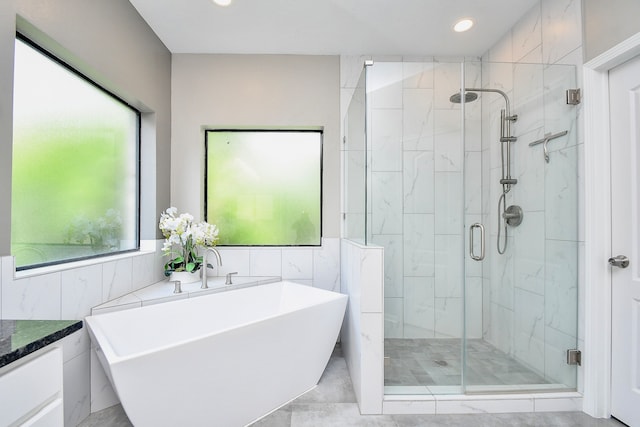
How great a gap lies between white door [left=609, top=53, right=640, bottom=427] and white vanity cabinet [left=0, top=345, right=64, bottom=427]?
2.66 m

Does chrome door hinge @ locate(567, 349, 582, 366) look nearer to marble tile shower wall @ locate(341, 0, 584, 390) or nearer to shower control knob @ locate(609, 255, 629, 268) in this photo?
marble tile shower wall @ locate(341, 0, 584, 390)

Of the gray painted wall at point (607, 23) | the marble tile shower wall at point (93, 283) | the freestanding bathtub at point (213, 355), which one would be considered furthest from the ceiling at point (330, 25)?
the freestanding bathtub at point (213, 355)

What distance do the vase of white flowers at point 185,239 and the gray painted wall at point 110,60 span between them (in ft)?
0.47

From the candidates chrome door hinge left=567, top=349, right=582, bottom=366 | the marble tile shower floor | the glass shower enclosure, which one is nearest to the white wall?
the glass shower enclosure

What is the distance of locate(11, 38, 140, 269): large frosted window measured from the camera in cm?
157

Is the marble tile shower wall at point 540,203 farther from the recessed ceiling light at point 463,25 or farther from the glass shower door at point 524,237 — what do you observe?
the recessed ceiling light at point 463,25

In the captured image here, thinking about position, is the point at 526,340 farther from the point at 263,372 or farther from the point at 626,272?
the point at 263,372

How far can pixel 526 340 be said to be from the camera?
215cm

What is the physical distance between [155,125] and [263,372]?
2.21m

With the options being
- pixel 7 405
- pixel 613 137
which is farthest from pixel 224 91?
pixel 613 137

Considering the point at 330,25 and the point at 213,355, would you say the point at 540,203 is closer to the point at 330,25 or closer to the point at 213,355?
the point at 330,25

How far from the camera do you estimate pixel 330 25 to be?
97.2 inches

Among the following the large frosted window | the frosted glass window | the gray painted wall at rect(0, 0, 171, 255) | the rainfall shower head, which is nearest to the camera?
the gray painted wall at rect(0, 0, 171, 255)

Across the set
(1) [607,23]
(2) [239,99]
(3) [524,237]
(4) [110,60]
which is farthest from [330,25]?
(3) [524,237]
